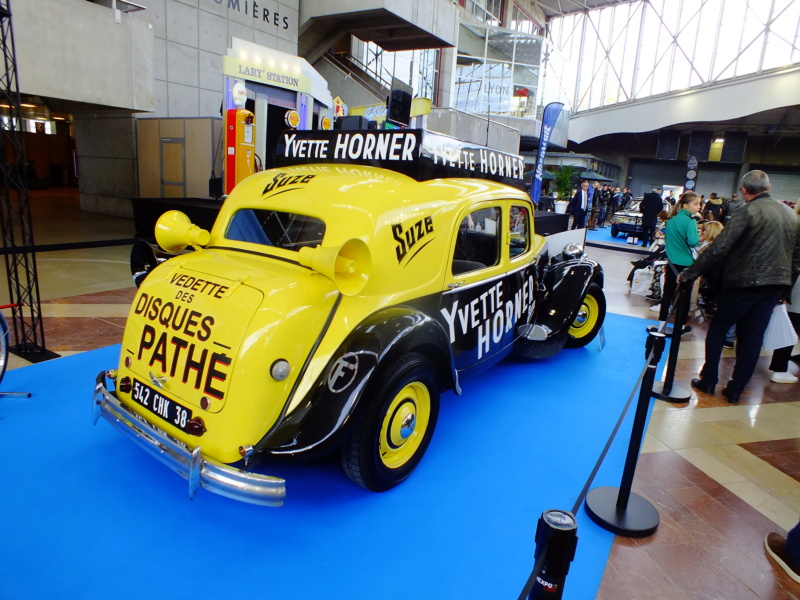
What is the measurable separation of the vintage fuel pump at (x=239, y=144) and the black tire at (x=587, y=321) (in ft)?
24.8

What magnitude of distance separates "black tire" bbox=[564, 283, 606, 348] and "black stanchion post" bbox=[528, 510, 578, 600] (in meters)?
4.18

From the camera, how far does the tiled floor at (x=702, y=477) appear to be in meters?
2.37

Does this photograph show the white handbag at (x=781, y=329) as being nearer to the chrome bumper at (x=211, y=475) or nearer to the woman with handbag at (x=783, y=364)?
A: the woman with handbag at (x=783, y=364)

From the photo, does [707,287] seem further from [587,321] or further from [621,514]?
[621,514]

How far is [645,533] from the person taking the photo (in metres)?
2.64

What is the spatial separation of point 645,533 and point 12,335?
19.3ft

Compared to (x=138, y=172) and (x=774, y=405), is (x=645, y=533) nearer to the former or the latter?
(x=774, y=405)

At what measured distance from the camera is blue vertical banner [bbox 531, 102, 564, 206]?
34.4ft

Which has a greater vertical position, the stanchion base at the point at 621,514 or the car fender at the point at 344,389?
the car fender at the point at 344,389

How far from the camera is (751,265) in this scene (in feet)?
13.1

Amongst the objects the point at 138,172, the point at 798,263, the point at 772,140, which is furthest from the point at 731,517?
the point at 772,140

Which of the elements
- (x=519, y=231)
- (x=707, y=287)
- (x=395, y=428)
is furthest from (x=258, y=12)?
(x=395, y=428)

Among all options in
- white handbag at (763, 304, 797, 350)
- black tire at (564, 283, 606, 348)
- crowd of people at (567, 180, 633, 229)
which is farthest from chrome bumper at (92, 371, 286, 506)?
crowd of people at (567, 180, 633, 229)

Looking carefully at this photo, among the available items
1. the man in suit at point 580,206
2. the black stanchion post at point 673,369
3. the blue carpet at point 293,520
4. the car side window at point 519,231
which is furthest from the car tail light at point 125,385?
the man in suit at point 580,206
